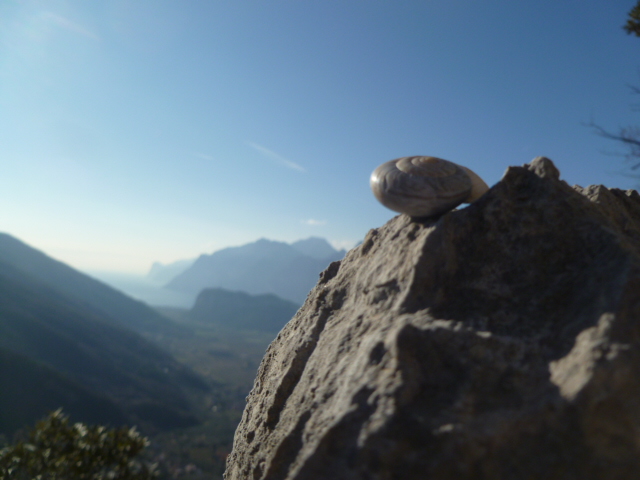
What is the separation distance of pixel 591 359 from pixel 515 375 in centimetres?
46

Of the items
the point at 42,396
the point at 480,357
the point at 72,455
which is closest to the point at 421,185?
the point at 480,357

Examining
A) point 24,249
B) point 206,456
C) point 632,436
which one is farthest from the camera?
point 24,249

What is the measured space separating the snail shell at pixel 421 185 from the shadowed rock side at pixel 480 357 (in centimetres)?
17

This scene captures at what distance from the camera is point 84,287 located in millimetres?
121125

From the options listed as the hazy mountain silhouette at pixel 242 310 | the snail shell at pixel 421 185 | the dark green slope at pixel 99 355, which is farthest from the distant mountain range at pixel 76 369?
the hazy mountain silhouette at pixel 242 310

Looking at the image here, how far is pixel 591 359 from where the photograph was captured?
8.21 feet

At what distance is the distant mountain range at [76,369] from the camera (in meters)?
42.0

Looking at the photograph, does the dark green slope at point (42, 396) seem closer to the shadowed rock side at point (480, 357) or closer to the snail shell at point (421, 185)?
the shadowed rock side at point (480, 357)

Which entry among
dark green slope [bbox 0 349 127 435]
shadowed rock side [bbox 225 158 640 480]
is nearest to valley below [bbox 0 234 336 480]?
dark green slope [bbox 0 349 127 435]

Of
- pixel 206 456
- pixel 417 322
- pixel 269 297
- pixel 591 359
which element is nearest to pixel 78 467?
pixel 417 322

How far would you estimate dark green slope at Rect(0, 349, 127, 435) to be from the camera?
129 ft

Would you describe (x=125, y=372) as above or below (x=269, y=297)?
below

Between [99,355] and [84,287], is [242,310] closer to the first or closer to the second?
[84,287]

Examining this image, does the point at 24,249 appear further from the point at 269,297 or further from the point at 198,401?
the point at 198,401
